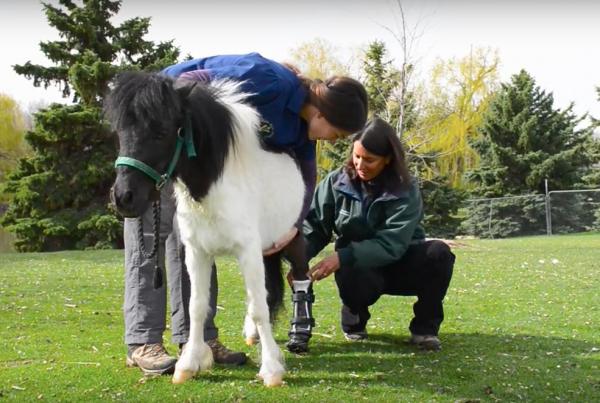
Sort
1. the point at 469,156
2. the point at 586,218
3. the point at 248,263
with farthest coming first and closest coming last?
the point at 469,156 → the point at 586,218 → the point at 248,263

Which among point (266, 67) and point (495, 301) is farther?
point (495, 301)

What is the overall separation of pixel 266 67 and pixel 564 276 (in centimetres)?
716

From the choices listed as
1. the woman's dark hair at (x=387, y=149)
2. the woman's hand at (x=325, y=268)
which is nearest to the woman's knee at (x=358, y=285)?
the woman's hand at (x=325, y=268)

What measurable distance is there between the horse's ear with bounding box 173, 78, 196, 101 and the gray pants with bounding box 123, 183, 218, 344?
0.70 meters

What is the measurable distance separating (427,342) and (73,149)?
21.0m

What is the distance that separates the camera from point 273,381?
3.27m

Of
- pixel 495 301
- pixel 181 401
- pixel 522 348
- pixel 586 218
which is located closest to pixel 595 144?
pixel 586 218

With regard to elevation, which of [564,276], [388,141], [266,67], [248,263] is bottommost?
[564,276]

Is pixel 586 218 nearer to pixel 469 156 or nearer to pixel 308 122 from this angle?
pixel 469 156

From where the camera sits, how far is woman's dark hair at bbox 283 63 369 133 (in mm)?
3832

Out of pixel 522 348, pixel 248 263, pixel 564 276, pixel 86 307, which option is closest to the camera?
pixel 248 263

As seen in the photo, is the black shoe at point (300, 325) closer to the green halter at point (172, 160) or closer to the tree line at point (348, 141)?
the green halter at point (172, 160)

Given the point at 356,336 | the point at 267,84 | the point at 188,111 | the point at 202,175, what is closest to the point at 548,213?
the point at 356,336

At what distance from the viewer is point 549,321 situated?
214 inches
